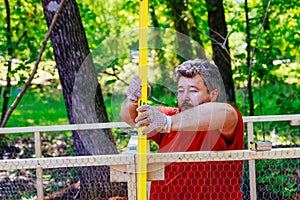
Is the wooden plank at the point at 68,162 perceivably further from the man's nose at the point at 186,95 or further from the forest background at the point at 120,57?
the man's nose at the point at 186,95

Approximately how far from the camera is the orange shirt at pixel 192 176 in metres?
2.90

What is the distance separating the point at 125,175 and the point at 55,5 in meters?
2.58

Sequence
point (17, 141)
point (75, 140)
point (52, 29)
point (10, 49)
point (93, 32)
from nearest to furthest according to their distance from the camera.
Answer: point (52, 29), point (75, 140), point (10, 49), point (17, 141), point (93, 32)

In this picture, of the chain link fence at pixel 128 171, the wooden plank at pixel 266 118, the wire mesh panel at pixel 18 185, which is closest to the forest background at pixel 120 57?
the chain link fence at pixel 128 171

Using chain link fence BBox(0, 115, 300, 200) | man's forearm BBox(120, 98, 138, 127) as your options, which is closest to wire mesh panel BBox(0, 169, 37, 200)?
chain link fence BBox(0, 115, 300, 200)

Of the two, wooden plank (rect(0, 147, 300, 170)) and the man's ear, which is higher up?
the man's ear

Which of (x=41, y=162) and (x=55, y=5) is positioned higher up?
(x=55, y=5)

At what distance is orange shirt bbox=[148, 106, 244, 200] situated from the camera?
2902 mm

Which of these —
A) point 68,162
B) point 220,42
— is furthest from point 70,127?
point 220,42

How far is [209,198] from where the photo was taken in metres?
3.02

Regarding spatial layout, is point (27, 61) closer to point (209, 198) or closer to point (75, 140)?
point (75, 140)

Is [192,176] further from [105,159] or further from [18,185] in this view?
[18,185]

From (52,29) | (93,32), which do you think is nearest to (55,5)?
(52,29)

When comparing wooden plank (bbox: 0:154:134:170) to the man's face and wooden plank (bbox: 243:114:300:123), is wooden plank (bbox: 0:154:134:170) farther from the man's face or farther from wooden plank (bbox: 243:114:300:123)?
wooden plank (bbox: 243:114:300:123)
